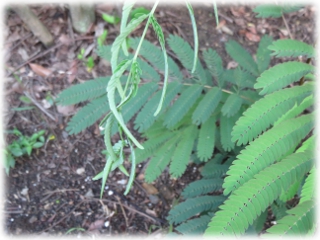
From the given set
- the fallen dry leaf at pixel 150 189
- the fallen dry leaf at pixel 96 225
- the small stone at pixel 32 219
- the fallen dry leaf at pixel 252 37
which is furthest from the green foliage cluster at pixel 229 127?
the fallen dry leaf at pixel 252 37

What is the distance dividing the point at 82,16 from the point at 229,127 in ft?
5.85

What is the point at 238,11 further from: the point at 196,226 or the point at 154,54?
the point at 196,226

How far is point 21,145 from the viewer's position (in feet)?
9.30

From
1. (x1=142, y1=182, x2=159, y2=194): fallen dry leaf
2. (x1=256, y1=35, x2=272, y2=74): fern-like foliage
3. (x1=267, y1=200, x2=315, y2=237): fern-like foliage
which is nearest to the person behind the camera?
(x1=267, y1=200, x2=315, y2=237): fern-like foliage

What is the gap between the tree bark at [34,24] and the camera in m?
2.85

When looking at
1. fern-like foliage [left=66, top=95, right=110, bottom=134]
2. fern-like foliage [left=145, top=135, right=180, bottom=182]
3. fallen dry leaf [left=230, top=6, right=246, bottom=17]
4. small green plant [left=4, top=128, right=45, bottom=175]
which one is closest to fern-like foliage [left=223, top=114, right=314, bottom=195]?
fern-like foliage [left=145, top=135, right=180, bottom=182]

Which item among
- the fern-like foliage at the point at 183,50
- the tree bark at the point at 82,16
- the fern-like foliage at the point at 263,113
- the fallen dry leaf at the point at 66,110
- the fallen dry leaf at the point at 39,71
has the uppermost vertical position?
the tree bark at the point at 82,16

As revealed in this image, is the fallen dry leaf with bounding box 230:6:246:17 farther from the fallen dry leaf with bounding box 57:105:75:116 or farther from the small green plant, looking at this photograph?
the small green plant

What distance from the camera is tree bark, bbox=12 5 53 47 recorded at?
9.34 feet

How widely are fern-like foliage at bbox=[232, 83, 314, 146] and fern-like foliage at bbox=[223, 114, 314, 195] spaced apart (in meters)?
0.06

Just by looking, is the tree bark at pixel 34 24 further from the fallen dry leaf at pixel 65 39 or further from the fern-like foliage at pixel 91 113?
the fern-like foliage at pixel 91 113

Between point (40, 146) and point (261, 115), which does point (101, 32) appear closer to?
point (40, 146)

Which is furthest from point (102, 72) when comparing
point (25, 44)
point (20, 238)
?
point (20, 238)

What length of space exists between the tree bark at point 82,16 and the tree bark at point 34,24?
0.86 feet
